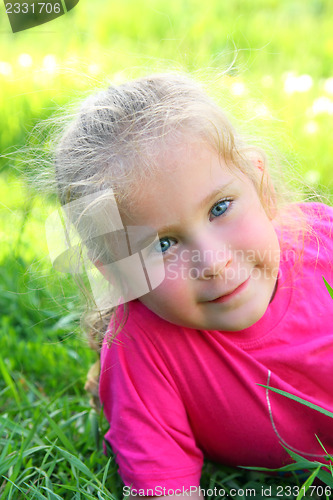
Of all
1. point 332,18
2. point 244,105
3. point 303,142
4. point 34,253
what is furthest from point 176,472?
point 332,18

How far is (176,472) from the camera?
141 centimetres

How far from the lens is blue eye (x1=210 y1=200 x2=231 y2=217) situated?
4.28 feet

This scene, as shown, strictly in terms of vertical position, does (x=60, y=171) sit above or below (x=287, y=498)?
above

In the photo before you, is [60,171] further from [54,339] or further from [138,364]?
[54,339]

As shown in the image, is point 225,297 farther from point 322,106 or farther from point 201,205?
point 322,106

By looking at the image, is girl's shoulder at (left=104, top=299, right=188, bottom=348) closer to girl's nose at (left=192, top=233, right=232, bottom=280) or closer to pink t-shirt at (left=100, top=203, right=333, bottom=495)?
pink t-shirt at (left=100, top=203, right=333, bottom=495)

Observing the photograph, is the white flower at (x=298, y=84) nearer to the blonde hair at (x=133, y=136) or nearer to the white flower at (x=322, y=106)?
the white flower at (x=322, y=106)

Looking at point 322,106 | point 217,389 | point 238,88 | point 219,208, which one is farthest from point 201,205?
point 322,106

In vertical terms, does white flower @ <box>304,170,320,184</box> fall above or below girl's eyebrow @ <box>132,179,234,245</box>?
below

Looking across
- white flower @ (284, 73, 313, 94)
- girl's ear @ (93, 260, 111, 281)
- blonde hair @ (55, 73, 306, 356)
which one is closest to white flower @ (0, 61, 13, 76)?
white flower @ (284, 73, 313, 94)

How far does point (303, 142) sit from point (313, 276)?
1250 millimetres

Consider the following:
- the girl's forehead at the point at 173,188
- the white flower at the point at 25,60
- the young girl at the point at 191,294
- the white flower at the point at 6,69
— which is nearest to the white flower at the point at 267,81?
the white flower at the point at 25,60

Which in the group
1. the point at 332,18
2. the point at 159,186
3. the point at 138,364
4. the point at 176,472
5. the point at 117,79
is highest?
the point at 117,79

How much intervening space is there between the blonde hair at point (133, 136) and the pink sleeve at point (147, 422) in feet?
0.86
